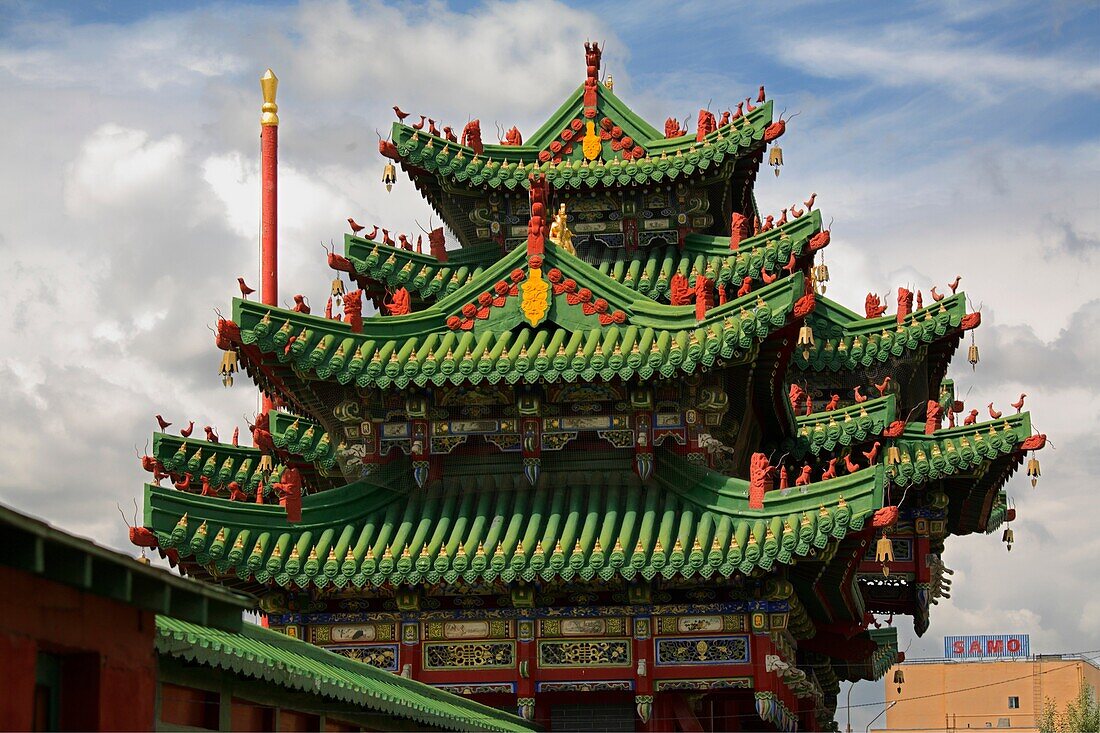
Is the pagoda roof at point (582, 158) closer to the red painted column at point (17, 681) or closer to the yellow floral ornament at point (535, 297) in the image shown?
the yellow floral ornament at point (535, 297)

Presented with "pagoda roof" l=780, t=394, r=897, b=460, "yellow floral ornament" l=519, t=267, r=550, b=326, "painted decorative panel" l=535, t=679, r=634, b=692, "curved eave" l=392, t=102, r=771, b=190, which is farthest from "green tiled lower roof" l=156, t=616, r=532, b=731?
"curved eave" l=392, t=102, r=771, b=190

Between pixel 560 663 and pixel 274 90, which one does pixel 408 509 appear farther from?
pixel 274 90

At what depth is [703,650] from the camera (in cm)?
2944

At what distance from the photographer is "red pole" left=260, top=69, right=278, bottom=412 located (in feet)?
166

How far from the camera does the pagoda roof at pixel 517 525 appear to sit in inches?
1128

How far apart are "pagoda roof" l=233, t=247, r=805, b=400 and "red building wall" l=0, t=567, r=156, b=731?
15.2 m

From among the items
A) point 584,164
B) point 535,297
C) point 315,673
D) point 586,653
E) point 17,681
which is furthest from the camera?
point 584,164

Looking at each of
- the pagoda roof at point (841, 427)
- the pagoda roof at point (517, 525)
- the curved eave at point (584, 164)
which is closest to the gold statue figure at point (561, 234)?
the curved eave at point (584, 164)

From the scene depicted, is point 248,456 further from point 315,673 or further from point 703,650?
point 315,673

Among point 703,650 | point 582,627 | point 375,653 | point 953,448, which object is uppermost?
point 953,448

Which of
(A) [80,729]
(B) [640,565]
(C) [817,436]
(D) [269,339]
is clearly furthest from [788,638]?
(A) [80,729]

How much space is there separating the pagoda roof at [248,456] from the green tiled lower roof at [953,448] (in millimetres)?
11602

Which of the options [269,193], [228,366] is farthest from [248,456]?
[269,193]

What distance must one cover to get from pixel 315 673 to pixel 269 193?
109 ft
